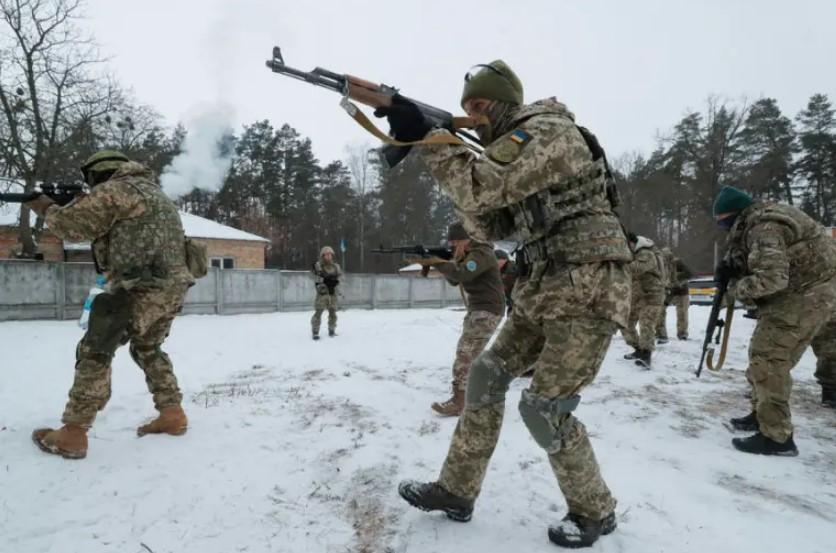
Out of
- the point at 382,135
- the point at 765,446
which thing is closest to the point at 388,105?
the point at 382,135

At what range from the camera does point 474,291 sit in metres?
4.85

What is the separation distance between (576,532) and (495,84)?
2183 mm

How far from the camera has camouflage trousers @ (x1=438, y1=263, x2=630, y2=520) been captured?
2.18 meters

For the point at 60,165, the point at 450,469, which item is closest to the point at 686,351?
the point at 450,469

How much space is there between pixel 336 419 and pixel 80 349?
1.99 metres

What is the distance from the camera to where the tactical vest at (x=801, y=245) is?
146 inches

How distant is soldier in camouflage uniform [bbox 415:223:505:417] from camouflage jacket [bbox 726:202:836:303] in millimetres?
2063

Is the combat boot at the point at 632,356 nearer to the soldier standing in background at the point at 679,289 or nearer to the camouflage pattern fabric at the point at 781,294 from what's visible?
the soldier standing in background at the point at 679,289

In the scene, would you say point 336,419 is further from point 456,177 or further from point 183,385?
point 456,177

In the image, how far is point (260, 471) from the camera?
3074 millimetres

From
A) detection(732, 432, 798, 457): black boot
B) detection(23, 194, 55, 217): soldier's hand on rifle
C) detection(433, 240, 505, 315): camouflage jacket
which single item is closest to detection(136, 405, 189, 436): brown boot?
detection(23, 194, 55, 217): soldier's hand on rifle

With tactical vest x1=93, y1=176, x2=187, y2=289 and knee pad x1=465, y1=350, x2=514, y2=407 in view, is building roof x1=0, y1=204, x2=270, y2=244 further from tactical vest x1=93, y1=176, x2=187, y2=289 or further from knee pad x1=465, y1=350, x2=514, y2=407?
knee pad x1=465, y1=350, x2=514, y2=407

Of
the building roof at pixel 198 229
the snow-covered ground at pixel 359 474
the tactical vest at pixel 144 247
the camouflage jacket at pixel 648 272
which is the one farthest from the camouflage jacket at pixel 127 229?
the building roof at pixel 198 229

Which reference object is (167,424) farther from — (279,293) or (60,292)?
(279,293)
